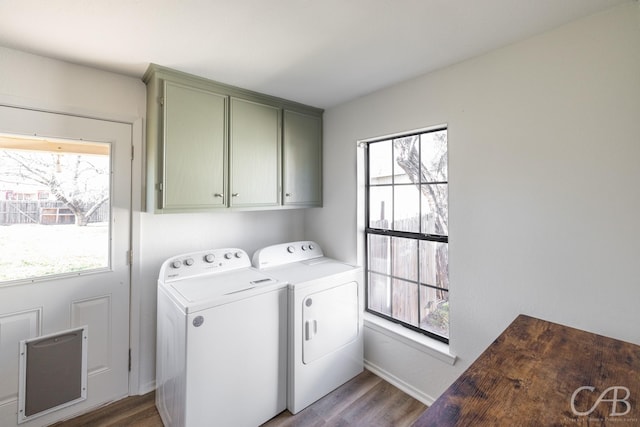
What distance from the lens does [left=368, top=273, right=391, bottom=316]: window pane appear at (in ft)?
7.67

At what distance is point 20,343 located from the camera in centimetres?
166

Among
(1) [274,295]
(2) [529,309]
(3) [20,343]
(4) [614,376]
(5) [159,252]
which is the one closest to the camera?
(4) [614,376]

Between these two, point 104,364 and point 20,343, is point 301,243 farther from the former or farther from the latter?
point 20,343

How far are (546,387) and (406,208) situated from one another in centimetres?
146

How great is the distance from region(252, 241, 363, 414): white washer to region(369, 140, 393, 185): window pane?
79cm

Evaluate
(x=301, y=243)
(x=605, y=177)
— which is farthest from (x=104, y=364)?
(x=605, y=177)

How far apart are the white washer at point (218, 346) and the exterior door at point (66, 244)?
0.37 meters

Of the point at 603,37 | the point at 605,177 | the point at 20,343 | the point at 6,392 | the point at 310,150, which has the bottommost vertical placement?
the point at 6,392

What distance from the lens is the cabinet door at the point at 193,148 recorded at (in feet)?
6.07

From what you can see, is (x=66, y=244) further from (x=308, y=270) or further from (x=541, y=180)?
(x=541, y=180)

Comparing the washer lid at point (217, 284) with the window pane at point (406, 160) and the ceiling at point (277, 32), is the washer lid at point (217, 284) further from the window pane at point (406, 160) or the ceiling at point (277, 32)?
the ceiling at point (277, 32)

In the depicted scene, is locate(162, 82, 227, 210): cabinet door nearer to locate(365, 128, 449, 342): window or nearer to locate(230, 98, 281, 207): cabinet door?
locate(230, 98, 281, 207): cabinet door

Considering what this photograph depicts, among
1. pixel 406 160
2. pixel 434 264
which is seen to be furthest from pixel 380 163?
pixel 434 264

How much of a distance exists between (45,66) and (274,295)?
2.01 metres
